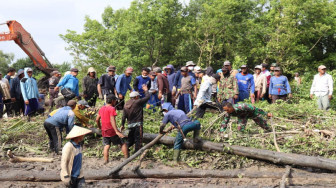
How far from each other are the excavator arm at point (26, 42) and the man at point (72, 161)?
11221mm

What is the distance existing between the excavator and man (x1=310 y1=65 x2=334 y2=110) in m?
12.7

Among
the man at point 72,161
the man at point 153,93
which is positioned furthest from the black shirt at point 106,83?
the man at point 72,161

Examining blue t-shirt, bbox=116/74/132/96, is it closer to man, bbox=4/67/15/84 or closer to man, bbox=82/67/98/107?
man, bbox=82/67/98/107

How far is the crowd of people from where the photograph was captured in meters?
6.82

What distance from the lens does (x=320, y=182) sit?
5664 mm

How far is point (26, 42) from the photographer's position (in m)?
14.6

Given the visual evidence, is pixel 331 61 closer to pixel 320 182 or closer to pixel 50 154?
pixel 320 182

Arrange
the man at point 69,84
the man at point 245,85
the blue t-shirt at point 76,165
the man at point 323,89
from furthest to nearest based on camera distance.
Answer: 1. the man at point 245,85
2. the man at point 323,89
3. the man at point 69,84
4. the blue t-shirt at point 76,165

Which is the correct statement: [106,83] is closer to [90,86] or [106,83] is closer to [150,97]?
[90,86]

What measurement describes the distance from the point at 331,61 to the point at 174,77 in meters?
24.0

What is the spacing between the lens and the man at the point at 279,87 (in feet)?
31.4

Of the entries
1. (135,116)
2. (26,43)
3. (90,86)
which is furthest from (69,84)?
(26,43)

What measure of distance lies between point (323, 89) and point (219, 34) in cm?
1758

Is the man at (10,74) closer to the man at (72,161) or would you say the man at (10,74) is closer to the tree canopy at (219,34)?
the man at (72,161)
